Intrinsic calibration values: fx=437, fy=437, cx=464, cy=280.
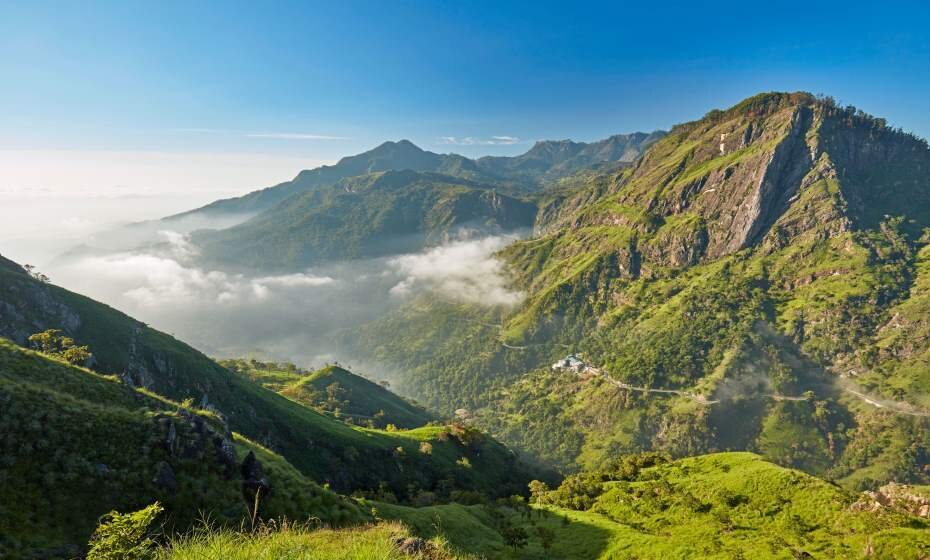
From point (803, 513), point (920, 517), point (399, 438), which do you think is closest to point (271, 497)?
point (803, 513)

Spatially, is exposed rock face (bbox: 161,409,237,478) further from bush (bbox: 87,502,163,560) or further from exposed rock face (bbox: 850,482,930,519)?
exposed rock face (bbox: 850,482,930,519)

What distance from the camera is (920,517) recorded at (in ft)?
188

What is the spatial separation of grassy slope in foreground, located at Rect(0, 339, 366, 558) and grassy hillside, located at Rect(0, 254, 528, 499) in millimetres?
65804

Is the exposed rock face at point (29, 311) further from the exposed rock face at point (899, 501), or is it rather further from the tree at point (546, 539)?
the exposed rock face at point (899, 501)

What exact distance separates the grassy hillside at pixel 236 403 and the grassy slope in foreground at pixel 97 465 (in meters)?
65.8

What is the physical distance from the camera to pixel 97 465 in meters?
32.8

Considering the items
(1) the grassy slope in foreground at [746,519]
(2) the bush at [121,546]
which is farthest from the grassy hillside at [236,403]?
(2) the bush at [121,546]

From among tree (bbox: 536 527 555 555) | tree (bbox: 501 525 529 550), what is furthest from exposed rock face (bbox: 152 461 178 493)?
tree (bbox: 536 527 555 555)

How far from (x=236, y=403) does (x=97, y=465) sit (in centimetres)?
9727

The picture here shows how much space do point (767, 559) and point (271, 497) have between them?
57440mm

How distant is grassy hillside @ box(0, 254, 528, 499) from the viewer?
106 m

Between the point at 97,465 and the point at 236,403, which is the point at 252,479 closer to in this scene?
the point at 97,465

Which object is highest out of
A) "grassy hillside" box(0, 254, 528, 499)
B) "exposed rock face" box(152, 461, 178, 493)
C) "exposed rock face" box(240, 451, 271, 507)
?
"exposed rock face" box(152, 461, 178, 493)

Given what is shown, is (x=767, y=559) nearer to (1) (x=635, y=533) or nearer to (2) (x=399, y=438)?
(1) (x=635, y=533)
